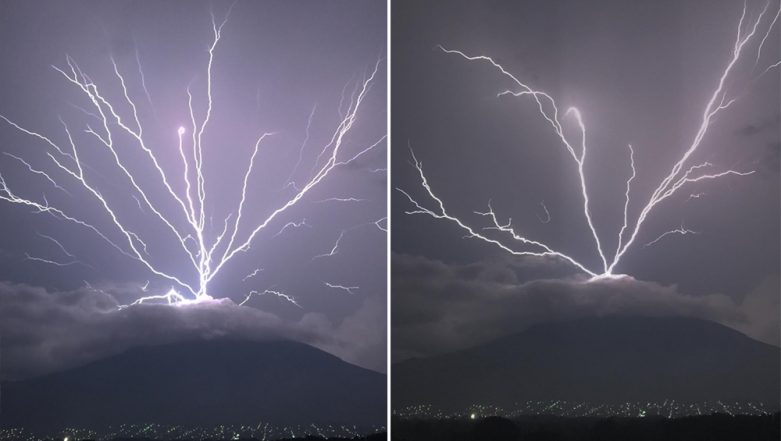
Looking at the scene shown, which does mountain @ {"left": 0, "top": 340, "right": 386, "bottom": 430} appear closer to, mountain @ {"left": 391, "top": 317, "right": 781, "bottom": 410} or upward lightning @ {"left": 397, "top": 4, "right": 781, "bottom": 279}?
mountain @ {"left": 391, "top": 317, "right": 781, "bottom": 410}

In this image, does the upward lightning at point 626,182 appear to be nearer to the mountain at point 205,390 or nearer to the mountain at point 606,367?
the mountain at point 606,367

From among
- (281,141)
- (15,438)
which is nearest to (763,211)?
(281,141)

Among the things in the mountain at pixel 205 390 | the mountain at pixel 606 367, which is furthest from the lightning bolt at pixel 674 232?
the mountain at pixel 205 390

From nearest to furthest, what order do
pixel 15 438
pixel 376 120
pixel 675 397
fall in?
pixel 15 438 → pixel 675 397 → pixel 376 120

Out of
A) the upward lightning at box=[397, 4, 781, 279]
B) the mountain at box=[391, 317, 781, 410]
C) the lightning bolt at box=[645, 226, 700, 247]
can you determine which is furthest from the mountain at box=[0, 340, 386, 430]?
the lightning bolt at box=[645, 226, 700, 247]

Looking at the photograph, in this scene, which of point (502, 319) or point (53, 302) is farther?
point (502, 319)

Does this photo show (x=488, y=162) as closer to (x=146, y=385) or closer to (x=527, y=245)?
(x=527, y=245)

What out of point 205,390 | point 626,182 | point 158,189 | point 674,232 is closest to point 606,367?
point 674,232
